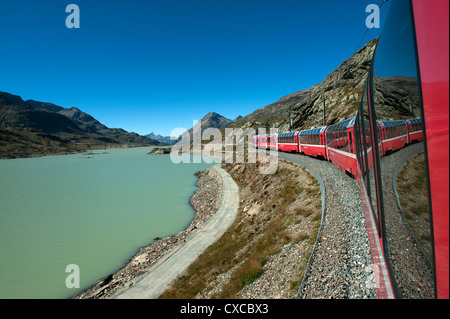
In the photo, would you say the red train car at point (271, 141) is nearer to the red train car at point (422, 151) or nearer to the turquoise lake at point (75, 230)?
the turquoise lake at point (75, 230)

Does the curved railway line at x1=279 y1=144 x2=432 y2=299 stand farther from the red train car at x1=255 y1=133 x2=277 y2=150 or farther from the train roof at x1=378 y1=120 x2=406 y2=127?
the red train car at x1=255 y1=133 x2=277 y2=150

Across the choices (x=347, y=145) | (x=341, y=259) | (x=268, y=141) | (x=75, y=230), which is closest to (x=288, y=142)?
(x=268, y=141)

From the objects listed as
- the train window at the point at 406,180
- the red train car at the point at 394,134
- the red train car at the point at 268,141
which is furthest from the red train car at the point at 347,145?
the red train car at the point at 268,141

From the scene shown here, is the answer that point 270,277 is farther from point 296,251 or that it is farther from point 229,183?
point 229,183

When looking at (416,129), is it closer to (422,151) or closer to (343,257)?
(422,151)

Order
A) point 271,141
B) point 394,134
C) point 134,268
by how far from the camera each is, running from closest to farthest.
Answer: point 394,134
point 134,268
point 271,141

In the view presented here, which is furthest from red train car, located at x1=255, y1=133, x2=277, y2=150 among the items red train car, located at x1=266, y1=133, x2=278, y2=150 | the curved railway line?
the curved railway line
